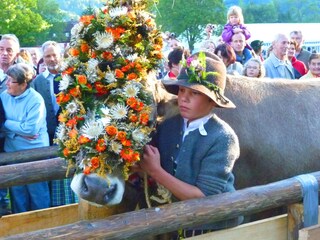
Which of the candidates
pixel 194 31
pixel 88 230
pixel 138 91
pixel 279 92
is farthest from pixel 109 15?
pixel 194 31

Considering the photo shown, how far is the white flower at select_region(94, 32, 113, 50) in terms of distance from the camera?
11.0 ft

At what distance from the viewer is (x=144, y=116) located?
3.29 meters

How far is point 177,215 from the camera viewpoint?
3.19 m

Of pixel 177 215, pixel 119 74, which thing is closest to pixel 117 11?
pixel 119 74

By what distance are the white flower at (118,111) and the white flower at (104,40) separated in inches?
13.9

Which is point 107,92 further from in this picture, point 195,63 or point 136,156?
point 195,63

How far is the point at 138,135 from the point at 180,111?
0.40 metres

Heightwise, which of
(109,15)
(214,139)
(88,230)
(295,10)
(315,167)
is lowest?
(295,10)

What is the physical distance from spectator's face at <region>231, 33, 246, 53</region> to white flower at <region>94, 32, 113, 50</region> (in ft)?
17.2

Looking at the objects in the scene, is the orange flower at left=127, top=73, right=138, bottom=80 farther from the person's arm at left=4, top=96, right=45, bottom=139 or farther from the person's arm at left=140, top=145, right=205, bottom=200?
the person's arm at left=4, top=96, right=45, bottom=139

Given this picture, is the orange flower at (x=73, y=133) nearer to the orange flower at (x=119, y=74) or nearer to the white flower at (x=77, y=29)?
the orange flower at (x=119, y=74)

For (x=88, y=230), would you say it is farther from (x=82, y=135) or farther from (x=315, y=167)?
(x=315, y=167)

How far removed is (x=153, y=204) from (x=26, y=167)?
39.2 inches

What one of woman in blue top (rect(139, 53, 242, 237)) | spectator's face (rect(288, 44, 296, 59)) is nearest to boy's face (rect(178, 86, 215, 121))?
woman in blue top (rect(139, 53, 242, 237))
